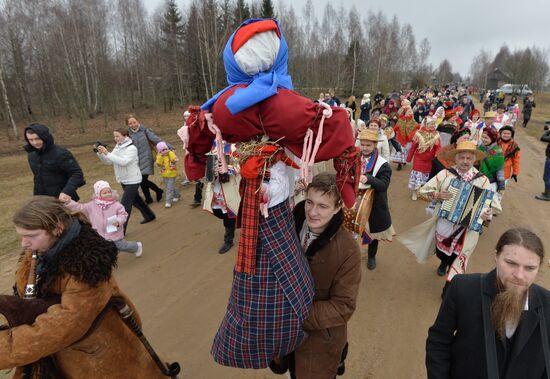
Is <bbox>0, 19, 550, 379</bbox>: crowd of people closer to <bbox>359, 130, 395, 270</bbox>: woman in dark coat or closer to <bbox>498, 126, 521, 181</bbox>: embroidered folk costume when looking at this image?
<bbox>359, 130, 395, 270</bbox>: woman in dark coat

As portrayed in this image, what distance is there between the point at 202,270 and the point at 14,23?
23.9 m

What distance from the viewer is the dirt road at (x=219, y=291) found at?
3070mm

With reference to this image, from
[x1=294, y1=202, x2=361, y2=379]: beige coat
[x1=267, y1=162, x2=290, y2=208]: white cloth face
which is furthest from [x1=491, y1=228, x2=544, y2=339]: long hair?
[x1=267, y1=162, x2=290, y2=208]: white cloth face

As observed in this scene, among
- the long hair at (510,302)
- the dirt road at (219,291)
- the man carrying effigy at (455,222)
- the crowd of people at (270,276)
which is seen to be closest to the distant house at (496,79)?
the dirt road at (219,291)

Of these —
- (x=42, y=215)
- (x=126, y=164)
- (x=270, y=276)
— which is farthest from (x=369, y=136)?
(x=126, y=164)

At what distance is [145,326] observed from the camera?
11.5 ft

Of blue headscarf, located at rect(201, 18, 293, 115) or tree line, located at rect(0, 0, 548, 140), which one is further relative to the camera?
tree line, located at rect(0, 0, 548, 140)

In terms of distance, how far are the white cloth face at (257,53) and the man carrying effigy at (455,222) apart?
295 cm

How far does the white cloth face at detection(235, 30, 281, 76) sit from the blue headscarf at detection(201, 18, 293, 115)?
0.04 m

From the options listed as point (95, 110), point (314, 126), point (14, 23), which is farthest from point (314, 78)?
point (314, 126)

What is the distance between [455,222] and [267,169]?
2956 millimetres

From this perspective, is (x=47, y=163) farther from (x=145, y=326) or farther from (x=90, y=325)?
(x=90, y=325)

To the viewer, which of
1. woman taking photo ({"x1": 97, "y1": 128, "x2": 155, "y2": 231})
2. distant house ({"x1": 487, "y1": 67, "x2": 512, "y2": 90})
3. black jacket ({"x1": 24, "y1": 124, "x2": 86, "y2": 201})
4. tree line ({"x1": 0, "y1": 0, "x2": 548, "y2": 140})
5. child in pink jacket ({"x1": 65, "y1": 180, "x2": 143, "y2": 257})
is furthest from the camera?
distant house ({"x1": 487, "y1": 67, "x2": 512, "y2": 90})

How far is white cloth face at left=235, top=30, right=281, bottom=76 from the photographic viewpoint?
5.09 ft
